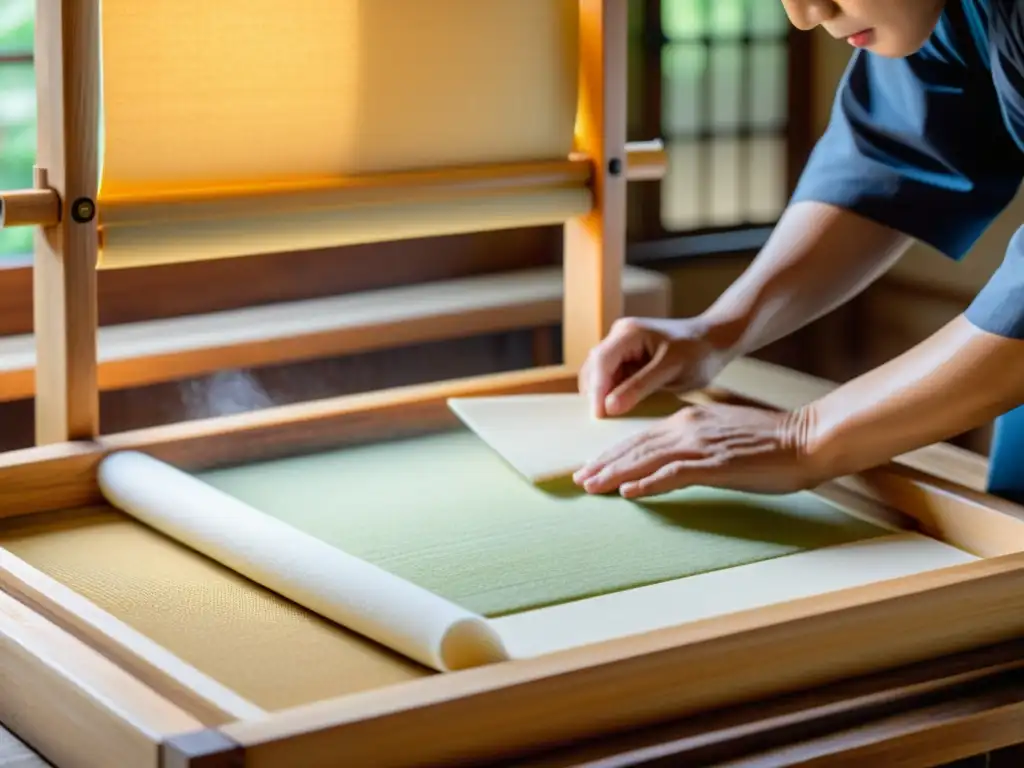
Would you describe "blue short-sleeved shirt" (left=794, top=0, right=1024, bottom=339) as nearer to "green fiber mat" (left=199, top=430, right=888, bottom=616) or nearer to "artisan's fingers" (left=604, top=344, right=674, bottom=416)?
"artisan's fingers" (left=604, top=344, right=674, bottom=416)

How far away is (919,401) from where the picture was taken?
4.33 ft

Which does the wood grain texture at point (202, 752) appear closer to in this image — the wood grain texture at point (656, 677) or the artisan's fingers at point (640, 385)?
the wood grain texture at point (656, 677)

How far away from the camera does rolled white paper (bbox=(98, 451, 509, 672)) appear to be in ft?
3.33

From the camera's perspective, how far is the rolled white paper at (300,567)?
1.02 metres

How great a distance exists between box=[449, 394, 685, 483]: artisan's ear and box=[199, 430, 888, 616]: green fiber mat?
0.02 metres

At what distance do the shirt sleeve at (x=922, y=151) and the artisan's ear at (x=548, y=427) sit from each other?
0.28m

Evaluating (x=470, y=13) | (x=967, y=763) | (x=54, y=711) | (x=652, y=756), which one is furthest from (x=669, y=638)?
(x=470, y=13)

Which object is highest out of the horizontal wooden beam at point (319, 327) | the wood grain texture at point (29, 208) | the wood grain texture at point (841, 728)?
the wood grain texture at point (29, 208)

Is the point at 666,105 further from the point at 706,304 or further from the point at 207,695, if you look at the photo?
the point at 207,695

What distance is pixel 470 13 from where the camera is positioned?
163cm

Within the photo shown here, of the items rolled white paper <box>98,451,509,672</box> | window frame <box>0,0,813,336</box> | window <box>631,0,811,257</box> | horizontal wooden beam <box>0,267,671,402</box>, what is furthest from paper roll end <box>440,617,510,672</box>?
window <box>631,0,811,257</box>

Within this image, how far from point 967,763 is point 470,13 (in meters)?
0.89

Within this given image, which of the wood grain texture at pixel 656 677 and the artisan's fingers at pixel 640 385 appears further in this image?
the artisan's fingers at pixel 640 385

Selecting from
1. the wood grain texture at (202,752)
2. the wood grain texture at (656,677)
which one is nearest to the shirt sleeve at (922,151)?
the wood grain texture at (656,677)
